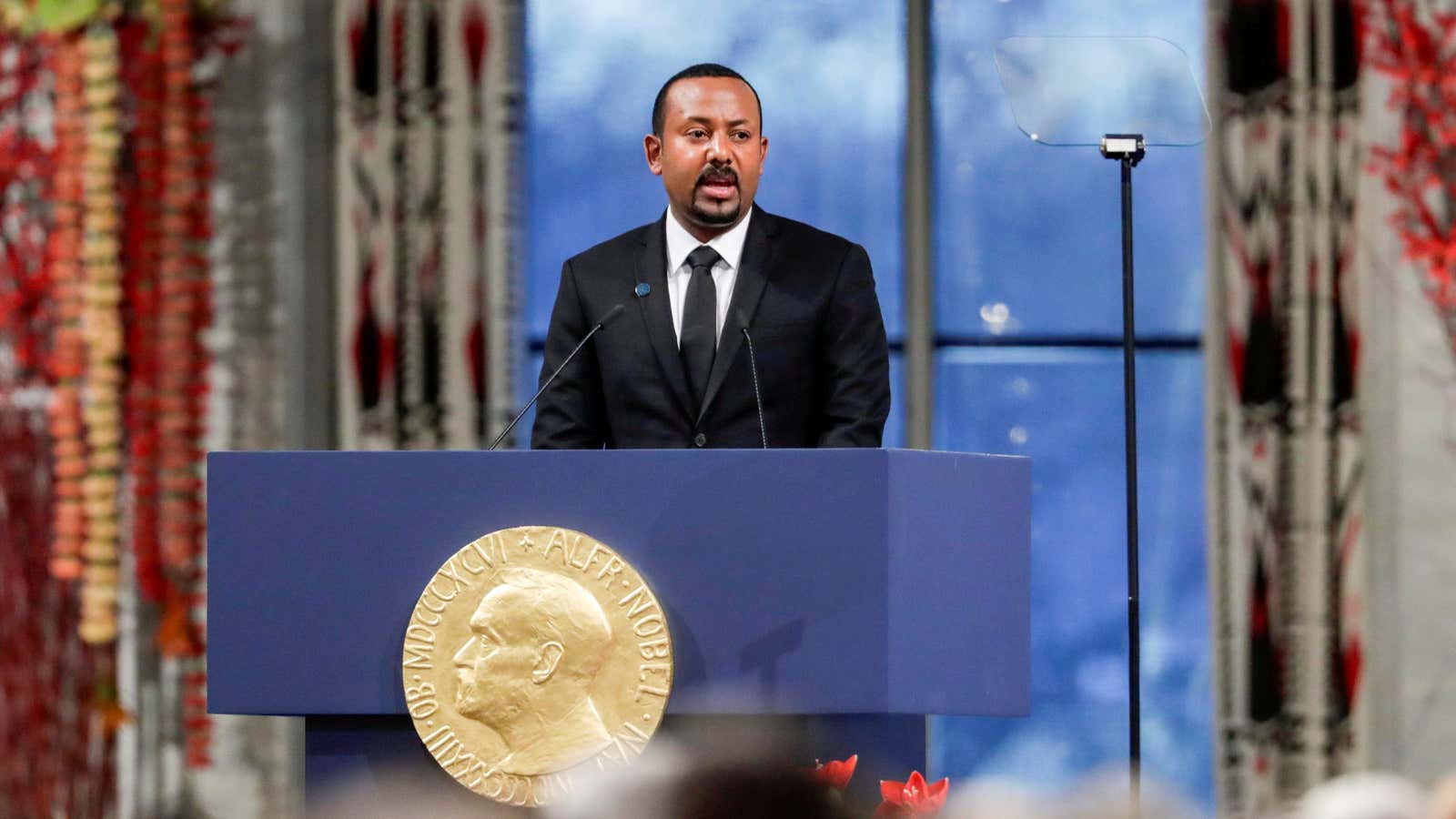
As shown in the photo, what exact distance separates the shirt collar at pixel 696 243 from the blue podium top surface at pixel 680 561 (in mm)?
611

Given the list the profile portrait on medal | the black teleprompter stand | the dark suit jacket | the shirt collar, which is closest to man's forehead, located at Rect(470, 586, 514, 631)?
the profile portrait on medal

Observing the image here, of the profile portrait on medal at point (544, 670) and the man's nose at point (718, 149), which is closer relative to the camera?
the profile portrait on medal at point (544, 670)

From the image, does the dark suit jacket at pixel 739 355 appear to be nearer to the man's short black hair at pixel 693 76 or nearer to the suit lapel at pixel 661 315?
the suit lapel at pixel 661 315

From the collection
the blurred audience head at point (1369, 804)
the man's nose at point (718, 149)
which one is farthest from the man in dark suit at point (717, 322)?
the blurred audience head at point (1369, 804)

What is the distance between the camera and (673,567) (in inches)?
69.7

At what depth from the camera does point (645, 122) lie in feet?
15.0

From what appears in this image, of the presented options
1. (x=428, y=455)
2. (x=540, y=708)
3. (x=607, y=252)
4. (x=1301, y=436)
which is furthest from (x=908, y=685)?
(x=1301, y=436)

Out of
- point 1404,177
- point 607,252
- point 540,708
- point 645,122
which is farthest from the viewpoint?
point 645,122

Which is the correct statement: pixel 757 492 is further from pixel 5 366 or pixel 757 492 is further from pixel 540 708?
pixel 5 366

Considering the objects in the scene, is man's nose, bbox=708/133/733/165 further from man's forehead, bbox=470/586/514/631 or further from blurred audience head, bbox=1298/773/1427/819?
blurred audience head, bbox=1298/773/1427/819

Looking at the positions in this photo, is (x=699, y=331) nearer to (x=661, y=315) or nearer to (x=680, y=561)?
(x=661, y=315)

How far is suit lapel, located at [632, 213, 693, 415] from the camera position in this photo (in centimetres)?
230

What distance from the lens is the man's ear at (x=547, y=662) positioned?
1731 millimetres

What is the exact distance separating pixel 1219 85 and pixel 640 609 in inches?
120
